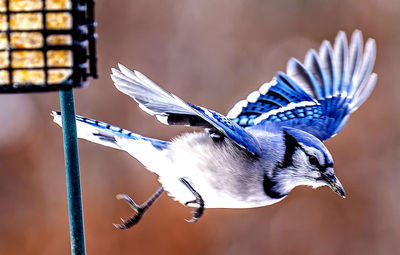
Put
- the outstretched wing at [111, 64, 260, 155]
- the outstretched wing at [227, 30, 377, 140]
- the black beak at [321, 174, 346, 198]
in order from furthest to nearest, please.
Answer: the outstretched wing at [227, 30, 377, 140]
the black beak at [321, 174, 346, 198]
the outstretched wing at [111, 64, 260, 155]

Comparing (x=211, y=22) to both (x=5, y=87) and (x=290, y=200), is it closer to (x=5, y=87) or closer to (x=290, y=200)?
(x=290, y=200)

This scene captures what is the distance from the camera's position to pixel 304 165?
1.94m

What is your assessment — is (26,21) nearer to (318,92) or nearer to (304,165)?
(304,165)

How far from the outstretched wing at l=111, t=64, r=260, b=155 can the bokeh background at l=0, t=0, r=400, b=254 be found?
1.32 metres

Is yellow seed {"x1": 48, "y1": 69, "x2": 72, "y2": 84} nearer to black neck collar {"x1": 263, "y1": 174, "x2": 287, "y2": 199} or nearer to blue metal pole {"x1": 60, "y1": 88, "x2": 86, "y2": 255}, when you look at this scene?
blue metal pole {"x1": 60, "y1": 88, "x2": 86, "y2": 255}

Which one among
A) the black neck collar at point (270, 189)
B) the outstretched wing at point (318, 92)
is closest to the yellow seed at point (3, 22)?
the black neck collar at point (270, 189)

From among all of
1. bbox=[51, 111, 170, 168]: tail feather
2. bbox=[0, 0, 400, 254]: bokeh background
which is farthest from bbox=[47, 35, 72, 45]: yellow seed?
bbox=[0, 0, 400, 254]: bokeh background

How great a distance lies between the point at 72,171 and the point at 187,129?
1563mm

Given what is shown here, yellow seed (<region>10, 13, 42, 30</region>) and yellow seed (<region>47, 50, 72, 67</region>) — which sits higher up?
yellow seed (<region>10, 13, 42, 30</region>)

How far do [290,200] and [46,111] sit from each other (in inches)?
47.1

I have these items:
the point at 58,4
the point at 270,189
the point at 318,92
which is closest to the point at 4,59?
the point at 58,4

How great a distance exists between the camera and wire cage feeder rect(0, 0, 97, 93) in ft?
4.83

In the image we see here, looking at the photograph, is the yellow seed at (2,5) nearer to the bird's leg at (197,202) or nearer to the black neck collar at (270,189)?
the bird's leg at (197,202)

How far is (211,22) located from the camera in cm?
368
